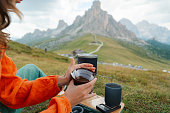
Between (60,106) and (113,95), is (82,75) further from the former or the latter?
(113,95)

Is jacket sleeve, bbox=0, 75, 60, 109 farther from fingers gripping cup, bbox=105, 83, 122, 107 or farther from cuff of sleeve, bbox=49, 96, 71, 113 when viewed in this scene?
fingers gripping cup, bbox=105, 83, 122, 107

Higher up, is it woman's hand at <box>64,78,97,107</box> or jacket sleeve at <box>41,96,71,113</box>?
woman's hand at <box>64,78,97,107</box>

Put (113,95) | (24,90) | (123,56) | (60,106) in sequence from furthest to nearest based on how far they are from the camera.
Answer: (123,56) → (113,95) → (24,90) → (60,106)

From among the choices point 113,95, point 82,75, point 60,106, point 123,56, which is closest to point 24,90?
point 60,106

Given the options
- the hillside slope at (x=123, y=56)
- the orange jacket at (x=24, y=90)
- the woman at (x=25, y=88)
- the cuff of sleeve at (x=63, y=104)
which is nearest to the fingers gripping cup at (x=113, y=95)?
the woman at (x=25, y=88)

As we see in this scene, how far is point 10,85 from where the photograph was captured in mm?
1641

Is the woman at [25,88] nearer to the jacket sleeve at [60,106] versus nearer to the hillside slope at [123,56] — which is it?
the jacket sleeve at [60,106]

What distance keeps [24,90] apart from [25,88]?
3cm

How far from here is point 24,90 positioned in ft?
5.96

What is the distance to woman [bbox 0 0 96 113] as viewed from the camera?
1.41 metres

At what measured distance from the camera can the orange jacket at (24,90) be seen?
4.58 ft

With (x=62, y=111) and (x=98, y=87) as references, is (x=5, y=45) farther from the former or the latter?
(x=98, y=87)

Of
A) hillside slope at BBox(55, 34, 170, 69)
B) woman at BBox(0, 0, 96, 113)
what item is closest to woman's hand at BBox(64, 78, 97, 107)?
woman at BBox(0, 0, 96, 113)

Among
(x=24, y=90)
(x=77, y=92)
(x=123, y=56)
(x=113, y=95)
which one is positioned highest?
(x=77, y=92)
